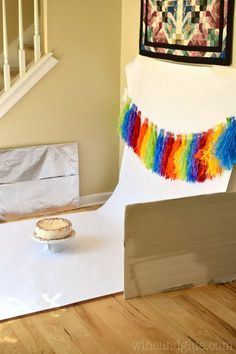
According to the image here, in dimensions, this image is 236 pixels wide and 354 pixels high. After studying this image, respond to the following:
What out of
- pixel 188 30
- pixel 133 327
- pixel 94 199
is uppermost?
pixel 188 30

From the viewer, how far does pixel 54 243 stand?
3207mm

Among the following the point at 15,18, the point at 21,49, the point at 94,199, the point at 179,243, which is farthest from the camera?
the point at 15,18

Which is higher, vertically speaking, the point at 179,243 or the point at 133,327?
the point at 179,243

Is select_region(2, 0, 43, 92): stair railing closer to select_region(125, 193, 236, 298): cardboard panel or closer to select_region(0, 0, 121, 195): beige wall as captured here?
select_region(0, 0, 121, 195): beige wall

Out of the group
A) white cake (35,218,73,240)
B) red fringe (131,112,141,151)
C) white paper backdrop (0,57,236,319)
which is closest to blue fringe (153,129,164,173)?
white paper backdrop (0,57,236,319)

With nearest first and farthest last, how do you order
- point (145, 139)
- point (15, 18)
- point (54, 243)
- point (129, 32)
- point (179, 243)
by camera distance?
1. point (179, 243)
2. point (54, 243)
3. point (145, 139)
4. point (129, 32)
5. point (15, 18)

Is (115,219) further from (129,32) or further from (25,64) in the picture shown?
(129,32)

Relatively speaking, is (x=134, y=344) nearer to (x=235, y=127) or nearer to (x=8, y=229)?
(x=235, y=127)

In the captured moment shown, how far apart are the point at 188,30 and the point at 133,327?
1897 millimetres

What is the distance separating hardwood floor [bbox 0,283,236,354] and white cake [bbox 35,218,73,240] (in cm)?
56

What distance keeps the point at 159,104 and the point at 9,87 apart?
1.03 metres

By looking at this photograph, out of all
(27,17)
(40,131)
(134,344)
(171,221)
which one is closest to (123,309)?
(134,344)

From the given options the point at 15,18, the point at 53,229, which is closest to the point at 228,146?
the point at 53,229

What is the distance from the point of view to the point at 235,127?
308 centimetres
